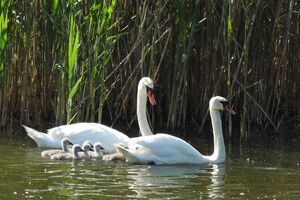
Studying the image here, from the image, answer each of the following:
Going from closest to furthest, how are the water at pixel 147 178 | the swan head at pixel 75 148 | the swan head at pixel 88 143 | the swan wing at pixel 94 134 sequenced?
the water at pixel 147 178, the swan head at pixel 75 148, the swan head at pixel 88 143, the swan wing at pixel 94 134

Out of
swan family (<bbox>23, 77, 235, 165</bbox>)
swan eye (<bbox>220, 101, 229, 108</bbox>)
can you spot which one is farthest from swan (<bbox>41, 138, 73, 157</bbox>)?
swan eye (<bbox>220, 101, 229, 108</bbox>)

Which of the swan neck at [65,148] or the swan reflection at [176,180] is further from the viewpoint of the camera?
the swan neck at [65,148]

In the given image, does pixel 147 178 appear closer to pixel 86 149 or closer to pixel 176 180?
pixel 176 180

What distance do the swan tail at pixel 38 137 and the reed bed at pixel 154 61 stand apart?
1.69 ft

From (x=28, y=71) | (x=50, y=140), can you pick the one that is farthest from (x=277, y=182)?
(x=28, y=71)

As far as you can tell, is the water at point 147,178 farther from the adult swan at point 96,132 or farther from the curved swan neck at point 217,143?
the adult swan at point 96,132

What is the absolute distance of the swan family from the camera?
11836 millimetres

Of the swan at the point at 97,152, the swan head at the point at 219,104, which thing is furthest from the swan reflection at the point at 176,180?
the swan head at the point at 219,104

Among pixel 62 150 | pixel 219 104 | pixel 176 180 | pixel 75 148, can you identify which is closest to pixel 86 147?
pixel 75 148

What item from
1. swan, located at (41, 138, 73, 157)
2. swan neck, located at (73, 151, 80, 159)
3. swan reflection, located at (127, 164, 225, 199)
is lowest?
swan reflection, located at (127, 164, 225, 199)

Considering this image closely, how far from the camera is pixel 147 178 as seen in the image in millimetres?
10609

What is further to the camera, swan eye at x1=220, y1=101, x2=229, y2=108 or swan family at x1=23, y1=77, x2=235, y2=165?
swan eye at x1=220, y1=101, x2=229, y2=108

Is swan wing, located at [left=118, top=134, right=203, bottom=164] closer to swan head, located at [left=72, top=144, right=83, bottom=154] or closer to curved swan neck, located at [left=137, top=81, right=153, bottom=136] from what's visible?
swan head, located at [left=72, top=144, right=83, bottom=154]

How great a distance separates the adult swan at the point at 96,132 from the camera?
12578 mm
